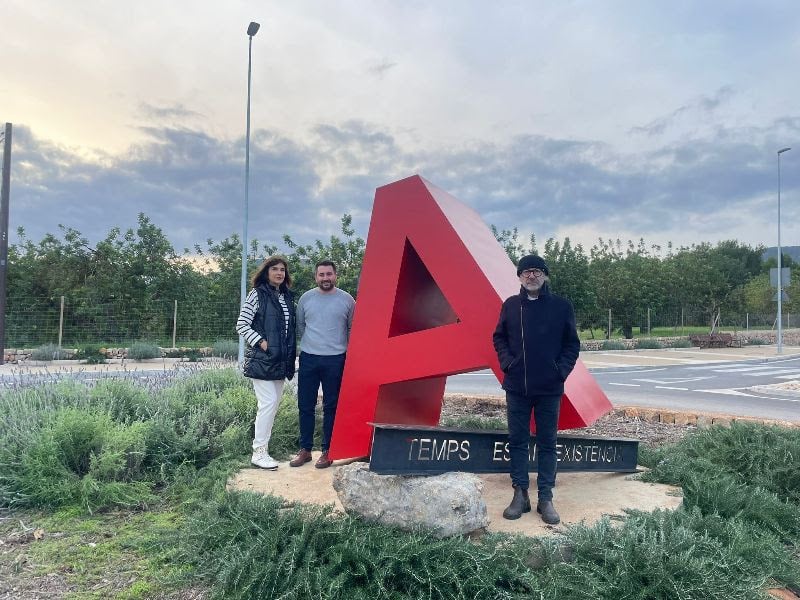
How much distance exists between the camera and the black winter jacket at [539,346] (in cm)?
354

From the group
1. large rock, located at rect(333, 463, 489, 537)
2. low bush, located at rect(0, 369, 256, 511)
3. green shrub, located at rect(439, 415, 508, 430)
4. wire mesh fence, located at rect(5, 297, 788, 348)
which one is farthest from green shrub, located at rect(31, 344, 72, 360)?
large rock, located at rect(333, 463, 489, 537)

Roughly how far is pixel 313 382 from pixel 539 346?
2074 millimetres

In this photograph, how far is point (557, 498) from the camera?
4109mm

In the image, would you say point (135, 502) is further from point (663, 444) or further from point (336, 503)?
point (663, 444)

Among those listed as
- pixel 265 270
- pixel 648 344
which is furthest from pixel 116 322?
pixel 648 344

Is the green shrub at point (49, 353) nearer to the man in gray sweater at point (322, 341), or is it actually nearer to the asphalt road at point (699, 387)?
the asphalt road at point (699, 387)

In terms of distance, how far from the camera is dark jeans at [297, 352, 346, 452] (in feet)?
15.8

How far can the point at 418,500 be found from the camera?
3283 millimetres

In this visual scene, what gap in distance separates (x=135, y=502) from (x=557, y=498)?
3040 millimetres

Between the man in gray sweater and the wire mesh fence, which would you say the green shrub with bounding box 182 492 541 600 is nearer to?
the man in gray sweater

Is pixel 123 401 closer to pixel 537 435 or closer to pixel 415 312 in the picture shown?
pixel 415 312

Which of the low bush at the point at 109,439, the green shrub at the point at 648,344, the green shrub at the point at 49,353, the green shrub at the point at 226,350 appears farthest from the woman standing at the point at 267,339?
the green shrub at the point at 648,344

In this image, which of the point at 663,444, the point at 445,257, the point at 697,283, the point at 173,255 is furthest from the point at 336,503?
the point at 697,283

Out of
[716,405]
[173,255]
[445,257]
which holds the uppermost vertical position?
[173,255]
